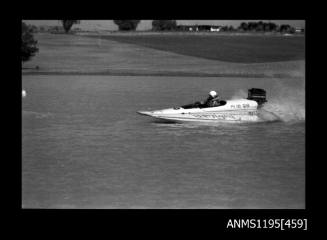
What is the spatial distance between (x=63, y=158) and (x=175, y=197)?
582 cm

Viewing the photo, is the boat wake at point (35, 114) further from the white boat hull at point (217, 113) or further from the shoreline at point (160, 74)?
the shoreline at point (160, 74)

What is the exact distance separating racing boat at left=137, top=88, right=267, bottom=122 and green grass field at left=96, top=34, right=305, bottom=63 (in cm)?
3544

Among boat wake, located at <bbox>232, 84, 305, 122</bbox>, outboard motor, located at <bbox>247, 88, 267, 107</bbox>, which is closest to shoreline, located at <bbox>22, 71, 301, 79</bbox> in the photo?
boat wake, located at <bbox>232, 84, 305, 122</bbox>

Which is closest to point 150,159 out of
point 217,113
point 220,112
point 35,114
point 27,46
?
point 217,113

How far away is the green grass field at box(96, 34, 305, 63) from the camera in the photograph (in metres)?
66.8

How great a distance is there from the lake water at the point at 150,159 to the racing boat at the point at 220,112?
1.23ft

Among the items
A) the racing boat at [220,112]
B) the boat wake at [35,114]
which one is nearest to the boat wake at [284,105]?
the racing boat at [220,112]

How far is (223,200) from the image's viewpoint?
16.6 m

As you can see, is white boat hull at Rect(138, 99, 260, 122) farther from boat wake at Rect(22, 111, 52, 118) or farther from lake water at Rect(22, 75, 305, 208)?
boat wake at Rect(22, 111, 52, 118)

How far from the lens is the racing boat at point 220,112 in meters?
27.8

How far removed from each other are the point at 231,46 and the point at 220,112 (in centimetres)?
4559

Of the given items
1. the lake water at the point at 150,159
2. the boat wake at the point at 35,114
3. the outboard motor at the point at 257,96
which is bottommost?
the lake water at the point at 150,159

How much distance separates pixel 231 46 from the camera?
73.0 metres

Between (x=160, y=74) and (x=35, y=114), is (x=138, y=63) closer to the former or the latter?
(x=160, y=74)
